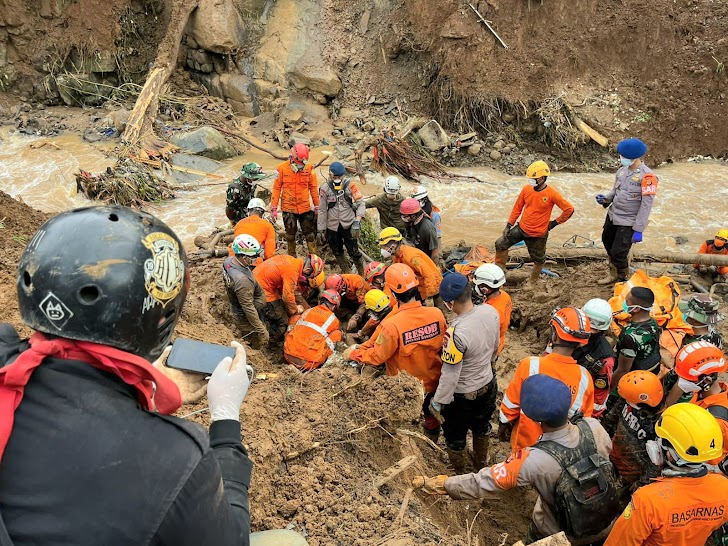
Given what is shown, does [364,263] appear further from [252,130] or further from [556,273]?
[252,130]

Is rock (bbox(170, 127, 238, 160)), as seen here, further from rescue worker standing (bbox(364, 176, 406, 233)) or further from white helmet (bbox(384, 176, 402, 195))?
white helmet (bbox(384, 176, 402, 195))

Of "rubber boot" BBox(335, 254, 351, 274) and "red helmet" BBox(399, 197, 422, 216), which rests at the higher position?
"red helmet" BBox(399, 197, 422, 216)

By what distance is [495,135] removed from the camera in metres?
13.8

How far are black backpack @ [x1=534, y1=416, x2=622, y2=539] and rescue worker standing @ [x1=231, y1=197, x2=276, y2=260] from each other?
4.64 metres

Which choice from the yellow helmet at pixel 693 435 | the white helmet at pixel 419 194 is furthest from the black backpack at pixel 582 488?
the white helmet at pixel 419 194

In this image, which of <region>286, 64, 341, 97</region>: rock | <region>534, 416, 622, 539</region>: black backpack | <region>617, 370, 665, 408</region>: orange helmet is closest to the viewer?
<region>534, 416, 622, 539</region>: black backpack

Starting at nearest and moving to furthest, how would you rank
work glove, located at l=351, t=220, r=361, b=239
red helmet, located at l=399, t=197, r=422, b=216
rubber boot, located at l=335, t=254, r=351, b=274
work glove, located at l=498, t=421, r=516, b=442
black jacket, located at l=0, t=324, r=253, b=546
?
black jacket, located at l=0, t=324, r=253, b=546 → work glove, located at l=498, t=421, r=516, b=442 → red helmet, located at l=399, t=197, r=422, b=216 → work glove, located at l=351, t=220, r=361, b=239 → rubber boot, located at l=335, t=254, r=351, b=274

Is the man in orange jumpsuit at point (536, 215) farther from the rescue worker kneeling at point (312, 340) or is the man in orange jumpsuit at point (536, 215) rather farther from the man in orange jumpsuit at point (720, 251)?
the rescue worker kneeling at point (312, 340)

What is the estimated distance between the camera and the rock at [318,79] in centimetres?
1527

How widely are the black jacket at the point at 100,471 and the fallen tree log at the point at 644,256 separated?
7632mm

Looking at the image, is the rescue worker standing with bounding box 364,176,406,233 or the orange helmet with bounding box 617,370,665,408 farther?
the rescue worker standing with bounding box 364,176,406,233

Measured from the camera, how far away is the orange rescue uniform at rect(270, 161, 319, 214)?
809 cm

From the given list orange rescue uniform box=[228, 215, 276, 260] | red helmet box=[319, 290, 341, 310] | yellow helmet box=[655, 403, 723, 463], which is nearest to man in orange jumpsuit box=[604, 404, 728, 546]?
yellow helmet box=[655, 403, 723, 463]

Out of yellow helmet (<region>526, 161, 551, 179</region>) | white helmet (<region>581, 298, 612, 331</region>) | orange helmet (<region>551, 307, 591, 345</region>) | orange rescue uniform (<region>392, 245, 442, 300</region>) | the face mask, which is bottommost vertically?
orange rescue uniform (<region>392, 245, 442, 300</region>)
